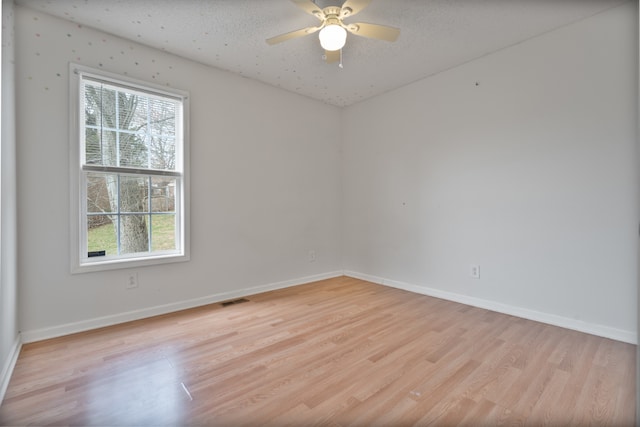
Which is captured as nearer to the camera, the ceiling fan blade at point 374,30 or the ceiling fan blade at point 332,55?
the ceiling fan blade at point 374,30

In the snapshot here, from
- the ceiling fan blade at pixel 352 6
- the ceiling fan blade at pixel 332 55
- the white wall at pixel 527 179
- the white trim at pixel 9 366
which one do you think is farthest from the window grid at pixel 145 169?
the white wall at pixel 527 179

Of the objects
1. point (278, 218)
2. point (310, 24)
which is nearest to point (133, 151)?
point (278, 218)

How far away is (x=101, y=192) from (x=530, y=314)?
3.90 meters

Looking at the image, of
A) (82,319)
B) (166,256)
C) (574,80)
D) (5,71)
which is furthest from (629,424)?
(5,71)

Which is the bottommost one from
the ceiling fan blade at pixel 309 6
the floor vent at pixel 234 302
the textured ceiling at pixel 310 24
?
the floor vent at pixel 234 302

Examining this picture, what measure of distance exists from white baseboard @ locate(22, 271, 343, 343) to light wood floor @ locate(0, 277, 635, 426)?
0.32 feet

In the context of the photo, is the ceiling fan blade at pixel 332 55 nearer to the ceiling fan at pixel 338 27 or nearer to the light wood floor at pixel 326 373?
the ceiling fan at pixel 338 27

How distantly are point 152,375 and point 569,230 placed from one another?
3236 mm

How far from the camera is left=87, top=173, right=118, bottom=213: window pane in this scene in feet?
8.43

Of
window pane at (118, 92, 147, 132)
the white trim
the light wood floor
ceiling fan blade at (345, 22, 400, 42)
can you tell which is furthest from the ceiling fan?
the white trim

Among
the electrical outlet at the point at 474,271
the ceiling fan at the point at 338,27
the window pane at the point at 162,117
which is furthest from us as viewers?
the electrical outlet at the point at 474,271

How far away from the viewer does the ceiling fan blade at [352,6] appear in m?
1.93

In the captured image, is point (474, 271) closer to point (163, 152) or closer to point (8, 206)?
point (163, 152)

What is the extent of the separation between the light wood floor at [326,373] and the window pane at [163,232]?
2.21 ft
